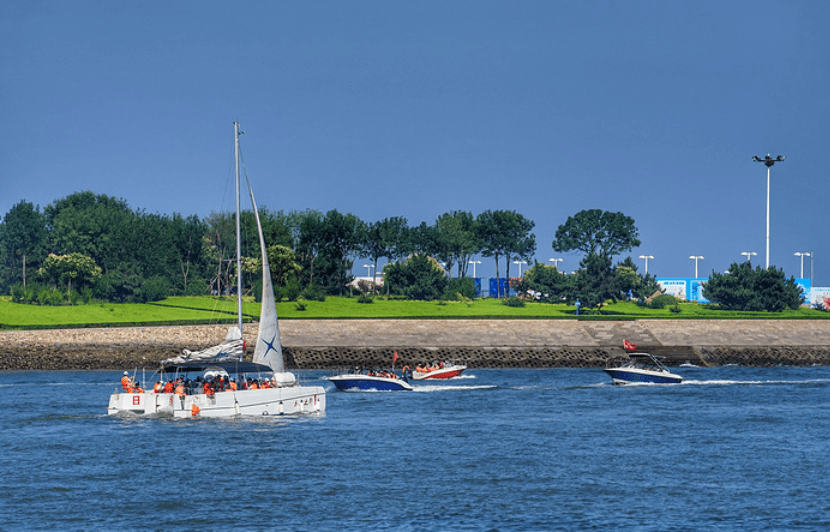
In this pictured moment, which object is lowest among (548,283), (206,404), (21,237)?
(206,404)

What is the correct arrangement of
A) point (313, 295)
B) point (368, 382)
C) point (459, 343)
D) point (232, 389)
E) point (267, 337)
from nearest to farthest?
point (232, 389), point (267, 337), point (368, 382), point (459, 343), point (313, 295)

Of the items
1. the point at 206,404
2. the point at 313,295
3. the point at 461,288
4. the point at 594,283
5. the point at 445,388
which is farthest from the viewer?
the point at 461,288

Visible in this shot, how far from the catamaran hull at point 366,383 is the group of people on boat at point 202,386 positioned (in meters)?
17.4

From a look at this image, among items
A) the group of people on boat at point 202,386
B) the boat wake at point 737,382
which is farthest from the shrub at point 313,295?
the group of people on boat at point 202,386

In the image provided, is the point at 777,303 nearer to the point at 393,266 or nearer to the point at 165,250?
the point at 393,266

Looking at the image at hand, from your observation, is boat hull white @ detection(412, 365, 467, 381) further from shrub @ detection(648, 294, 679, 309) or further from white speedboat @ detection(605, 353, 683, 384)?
shrub @ detection(648, 294, 679, 309)

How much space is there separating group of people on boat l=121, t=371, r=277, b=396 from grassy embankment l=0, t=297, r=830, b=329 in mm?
53330

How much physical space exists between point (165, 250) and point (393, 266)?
37994 mm

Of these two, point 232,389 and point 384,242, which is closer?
point 232,389

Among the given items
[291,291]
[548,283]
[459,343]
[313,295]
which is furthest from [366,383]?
[548,283]

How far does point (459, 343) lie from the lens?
109875 mm

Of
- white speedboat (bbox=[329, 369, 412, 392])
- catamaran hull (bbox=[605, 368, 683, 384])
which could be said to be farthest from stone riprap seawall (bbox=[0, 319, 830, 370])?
white speedboat (bbox=[329, 369, 412, 392])

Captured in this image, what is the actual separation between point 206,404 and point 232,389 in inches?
68.8

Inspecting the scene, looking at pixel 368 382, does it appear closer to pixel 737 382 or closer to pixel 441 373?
pixel 441 373
